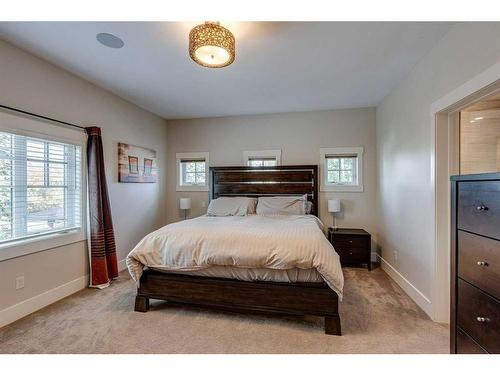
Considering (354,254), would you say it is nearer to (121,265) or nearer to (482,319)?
(482,319)

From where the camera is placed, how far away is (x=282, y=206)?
12.5ft

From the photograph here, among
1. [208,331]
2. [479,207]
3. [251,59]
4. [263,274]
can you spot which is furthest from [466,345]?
[251,59]

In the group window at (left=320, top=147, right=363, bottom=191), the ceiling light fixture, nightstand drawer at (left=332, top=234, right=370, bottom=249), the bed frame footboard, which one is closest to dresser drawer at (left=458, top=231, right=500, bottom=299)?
the bed frame footboard

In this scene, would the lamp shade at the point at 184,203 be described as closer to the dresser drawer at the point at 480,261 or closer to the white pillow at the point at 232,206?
the white pillow at the point at 232,206

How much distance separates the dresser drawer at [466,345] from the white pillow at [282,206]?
2652 millimetres

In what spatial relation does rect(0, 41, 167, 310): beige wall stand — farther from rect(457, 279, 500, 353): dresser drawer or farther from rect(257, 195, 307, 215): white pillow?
rect(457, 279, 500, 353): dresser drawer

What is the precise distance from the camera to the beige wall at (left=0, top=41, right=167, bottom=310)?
2.20m

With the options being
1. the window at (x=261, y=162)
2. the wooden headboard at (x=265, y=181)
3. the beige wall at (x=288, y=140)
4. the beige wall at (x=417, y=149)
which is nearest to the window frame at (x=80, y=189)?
the beige wall at (x=288, y=140)

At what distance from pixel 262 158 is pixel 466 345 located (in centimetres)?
368

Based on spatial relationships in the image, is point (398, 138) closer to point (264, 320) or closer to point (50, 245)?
point (264, 320)

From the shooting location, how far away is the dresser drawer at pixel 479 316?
93 cm
